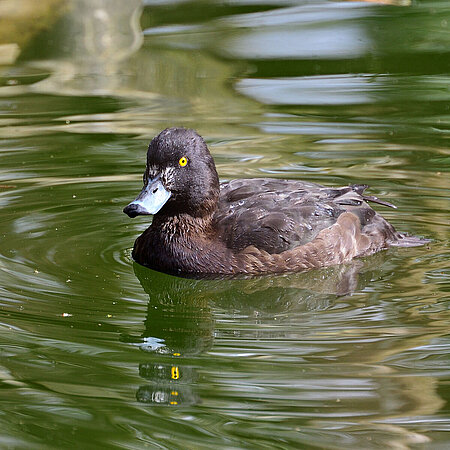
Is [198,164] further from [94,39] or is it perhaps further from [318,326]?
[94,39]

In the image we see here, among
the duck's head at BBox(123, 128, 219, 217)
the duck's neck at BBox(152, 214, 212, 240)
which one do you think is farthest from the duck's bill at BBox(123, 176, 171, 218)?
the duck's neck at BBox(152, 214, 212, 240)

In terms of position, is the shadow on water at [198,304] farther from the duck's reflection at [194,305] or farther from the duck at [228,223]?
the duck at [228,223]

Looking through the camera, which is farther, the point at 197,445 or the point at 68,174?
the point at 68,174

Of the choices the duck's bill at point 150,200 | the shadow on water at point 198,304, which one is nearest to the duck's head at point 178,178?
the duck's bill at point 150,200

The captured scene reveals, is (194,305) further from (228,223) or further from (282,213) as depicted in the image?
(282,213)

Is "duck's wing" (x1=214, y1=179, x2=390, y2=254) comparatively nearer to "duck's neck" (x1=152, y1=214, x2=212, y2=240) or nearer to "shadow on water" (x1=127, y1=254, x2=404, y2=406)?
"duck's neck" (x1=152, y1=214, x2=212, y2=240)

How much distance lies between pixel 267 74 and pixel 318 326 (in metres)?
7.03

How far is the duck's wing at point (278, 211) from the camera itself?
7.79m

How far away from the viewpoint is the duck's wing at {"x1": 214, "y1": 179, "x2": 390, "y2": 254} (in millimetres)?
7793

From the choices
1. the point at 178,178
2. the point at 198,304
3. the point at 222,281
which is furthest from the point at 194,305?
the point at 178,178

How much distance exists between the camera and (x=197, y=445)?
5.05 metres

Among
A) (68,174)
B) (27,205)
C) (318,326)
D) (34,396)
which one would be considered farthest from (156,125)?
(34,396)

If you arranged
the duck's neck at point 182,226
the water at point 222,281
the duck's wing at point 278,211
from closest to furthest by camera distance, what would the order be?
the water at point 222,281 < the duck's wing at point 278,211 < the duck's neck at point 182,226

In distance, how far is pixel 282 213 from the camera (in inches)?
311
